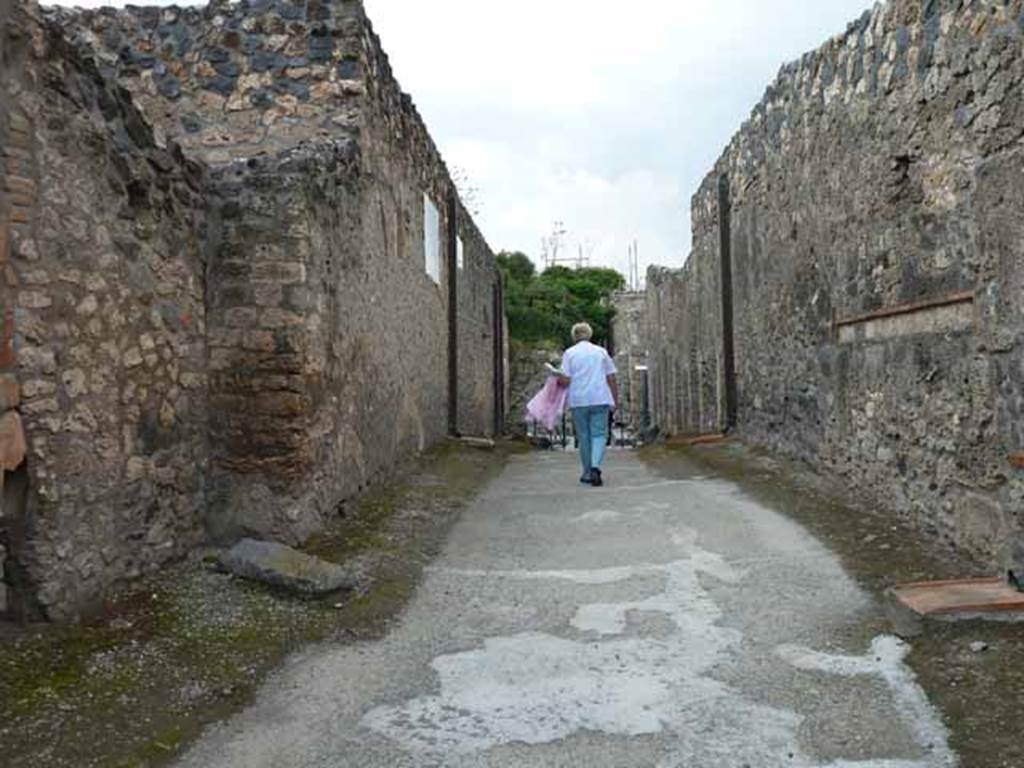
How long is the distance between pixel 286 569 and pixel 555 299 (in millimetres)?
28727

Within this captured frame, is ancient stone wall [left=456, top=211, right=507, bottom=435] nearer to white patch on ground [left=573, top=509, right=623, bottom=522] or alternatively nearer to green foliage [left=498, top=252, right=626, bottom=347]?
white patch on ground [left=573, top=509, right=623, bottom=522]

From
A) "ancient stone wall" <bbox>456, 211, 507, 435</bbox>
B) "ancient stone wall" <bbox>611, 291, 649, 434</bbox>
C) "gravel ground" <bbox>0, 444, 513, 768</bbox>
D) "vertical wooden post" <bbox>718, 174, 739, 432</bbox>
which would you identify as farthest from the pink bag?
"ancient stone wall" <bbox>611, 291, 649, 434</bbox>

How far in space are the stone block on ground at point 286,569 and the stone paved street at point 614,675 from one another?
41cm

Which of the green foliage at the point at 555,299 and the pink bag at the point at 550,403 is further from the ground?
the green foliage at the point at 555,299

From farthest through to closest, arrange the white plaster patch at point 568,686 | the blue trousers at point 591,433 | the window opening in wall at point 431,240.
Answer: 1. the window opening in wall at point 431,240
2. the blue trousers at point 591,433
3. the white plaster patch at point 568,686

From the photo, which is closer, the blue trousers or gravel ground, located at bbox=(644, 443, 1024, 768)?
gravel ground, located at bbox=(644, 443, 1024, 768)

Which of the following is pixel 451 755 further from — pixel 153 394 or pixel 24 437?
pixel 153 394

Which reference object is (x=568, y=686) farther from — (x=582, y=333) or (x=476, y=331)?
(x=476, y=331)

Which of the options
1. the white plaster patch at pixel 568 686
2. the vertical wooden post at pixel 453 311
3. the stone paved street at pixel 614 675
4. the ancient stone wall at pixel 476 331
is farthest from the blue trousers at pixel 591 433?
the ancient stone wall at pixel 476 331

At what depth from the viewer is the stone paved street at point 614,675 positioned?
296 cm

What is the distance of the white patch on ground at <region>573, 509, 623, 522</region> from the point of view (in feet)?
21.5

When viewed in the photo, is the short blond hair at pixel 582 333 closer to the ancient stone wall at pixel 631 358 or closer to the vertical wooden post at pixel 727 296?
the vertical wooden post at pixel 727 296

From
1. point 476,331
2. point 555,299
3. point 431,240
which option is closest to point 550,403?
point 431,240

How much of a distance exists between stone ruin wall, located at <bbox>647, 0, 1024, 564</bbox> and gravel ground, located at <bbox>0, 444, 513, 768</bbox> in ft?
9.60
